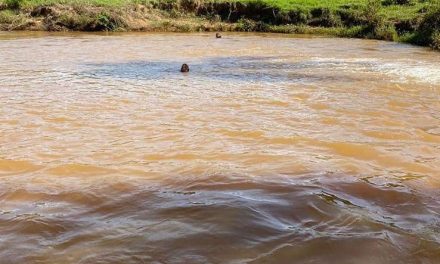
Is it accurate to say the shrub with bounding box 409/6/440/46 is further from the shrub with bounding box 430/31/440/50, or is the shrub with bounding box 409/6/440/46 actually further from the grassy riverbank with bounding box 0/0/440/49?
the grassy riverbank with bounding box 0/0/440/49

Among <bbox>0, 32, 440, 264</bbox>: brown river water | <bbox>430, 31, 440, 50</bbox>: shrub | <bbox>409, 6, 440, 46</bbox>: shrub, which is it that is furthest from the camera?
<bbox>409, 6, 440, 46</bbox>: shrub

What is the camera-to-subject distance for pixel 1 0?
Result: 103ft

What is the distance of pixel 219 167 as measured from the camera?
17.1 feet

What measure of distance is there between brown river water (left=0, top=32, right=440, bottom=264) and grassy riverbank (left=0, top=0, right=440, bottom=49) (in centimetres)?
1331

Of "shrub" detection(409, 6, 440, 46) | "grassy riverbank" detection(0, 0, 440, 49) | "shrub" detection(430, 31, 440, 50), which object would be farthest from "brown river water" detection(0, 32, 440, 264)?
"grassy riverbank" detection(0, 0, 440, 49)

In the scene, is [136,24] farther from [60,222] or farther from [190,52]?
[60,222]

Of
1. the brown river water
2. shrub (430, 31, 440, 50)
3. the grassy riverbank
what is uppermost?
the grassy riverbank

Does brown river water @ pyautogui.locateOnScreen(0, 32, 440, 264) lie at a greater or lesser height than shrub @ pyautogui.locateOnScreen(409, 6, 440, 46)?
lesser

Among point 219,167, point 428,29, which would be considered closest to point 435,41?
point 428,29

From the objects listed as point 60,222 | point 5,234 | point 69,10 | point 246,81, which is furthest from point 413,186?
point 69,10

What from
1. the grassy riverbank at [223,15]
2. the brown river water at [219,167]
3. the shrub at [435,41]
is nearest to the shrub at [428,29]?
the shrub at [435,41]

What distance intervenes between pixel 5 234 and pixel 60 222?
15.2 inches

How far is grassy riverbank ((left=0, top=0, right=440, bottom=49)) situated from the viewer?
81.3ft

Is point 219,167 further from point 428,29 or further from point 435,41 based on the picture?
point 428,29
